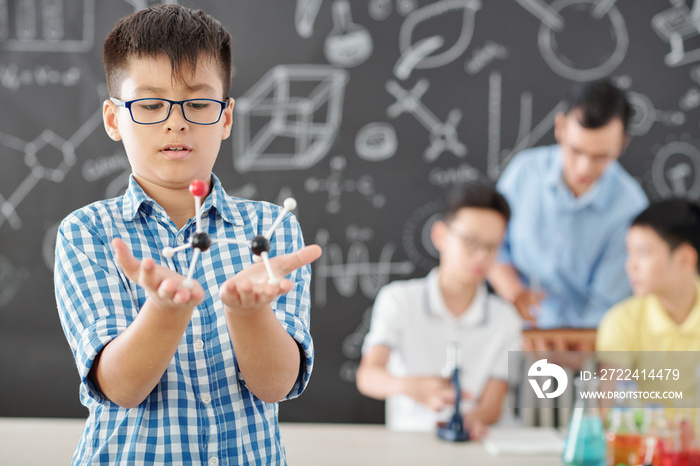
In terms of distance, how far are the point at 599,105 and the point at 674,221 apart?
2.01ft

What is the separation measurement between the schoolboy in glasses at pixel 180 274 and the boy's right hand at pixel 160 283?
108 mm

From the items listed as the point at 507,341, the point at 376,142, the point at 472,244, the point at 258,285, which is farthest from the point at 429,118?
the point at 258,285

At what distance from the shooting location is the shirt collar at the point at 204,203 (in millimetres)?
1039

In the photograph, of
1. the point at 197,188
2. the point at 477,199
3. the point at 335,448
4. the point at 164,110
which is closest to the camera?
the point at 197,188

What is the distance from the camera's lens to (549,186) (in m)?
2.95

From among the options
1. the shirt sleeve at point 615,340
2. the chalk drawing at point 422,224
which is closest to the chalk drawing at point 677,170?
the shirt sleeve at point 615,340

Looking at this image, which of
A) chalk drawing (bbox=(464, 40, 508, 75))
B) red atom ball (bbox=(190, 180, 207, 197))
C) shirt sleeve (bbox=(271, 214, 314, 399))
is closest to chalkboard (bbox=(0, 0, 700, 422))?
chalk drawing (bbox=(464, 40, 508, 75))

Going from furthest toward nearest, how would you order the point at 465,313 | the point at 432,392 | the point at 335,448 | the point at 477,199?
the point at 477,199 → the point at 465,313 → the point at 432,392 → the point at 335,448

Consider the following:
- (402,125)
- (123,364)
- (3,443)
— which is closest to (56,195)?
(3,443)

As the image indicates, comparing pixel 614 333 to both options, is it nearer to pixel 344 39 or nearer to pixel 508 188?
pixel 508 188

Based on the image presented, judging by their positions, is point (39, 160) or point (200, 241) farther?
point (39, 160)

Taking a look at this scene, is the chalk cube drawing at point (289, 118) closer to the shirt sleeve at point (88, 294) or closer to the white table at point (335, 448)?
the white table at point (335, 448)

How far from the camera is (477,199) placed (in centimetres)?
283

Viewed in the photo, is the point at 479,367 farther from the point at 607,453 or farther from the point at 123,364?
the point at 123,364
